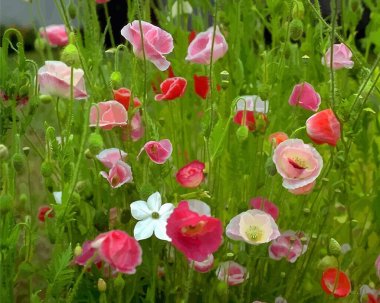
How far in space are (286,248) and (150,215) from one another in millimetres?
254

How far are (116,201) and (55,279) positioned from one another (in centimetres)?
25

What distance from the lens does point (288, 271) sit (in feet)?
4.10

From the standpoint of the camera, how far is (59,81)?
3.58ft

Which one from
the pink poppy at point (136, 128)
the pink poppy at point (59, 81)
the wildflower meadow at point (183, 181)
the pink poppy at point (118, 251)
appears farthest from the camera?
the pink poppy at point (136, 128)

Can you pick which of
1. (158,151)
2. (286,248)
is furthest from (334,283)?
(158,151)

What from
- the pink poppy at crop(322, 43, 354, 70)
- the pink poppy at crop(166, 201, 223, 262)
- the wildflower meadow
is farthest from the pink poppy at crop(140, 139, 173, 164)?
the pink poppy at crop(322, 43, 354, 70)

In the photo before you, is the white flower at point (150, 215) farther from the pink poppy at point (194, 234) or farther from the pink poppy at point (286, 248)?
the pink poppy at point (286, 248)

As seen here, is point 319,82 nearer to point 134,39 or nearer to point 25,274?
point 134,39

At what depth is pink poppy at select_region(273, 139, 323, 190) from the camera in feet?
3.37

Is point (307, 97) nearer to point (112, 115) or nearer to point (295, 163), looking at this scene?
point (295, 163)

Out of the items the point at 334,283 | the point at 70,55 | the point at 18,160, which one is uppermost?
the point at 70,55

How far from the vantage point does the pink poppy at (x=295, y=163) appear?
103 cm

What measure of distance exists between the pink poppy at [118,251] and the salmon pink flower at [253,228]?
6.9 inches

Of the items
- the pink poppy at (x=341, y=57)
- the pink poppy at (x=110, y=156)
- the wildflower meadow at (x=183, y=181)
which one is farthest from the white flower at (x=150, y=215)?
the pink poppy at (x=341, y=57)
